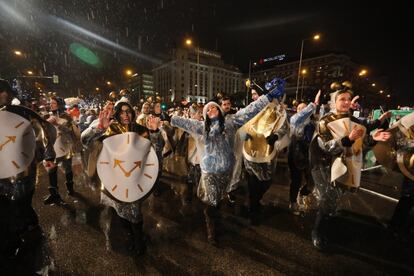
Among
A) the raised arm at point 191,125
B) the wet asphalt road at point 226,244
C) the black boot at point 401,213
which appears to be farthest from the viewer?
the black boot at point 401,213

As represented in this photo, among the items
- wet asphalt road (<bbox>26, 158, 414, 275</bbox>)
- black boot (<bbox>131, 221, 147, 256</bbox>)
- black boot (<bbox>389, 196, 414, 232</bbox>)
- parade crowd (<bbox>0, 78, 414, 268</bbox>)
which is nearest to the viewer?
→ wet asphalt road (<bbox>26, 158, 414, 275</bbox>)

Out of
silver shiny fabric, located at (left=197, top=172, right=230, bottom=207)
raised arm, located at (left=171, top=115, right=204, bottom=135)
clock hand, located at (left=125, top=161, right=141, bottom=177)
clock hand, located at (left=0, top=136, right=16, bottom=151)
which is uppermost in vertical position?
raised arm, located at (left=171, top=115, right=204, bottom=135)

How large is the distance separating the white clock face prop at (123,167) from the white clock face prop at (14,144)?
3.40 ft

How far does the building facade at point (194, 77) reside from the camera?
9465 cm

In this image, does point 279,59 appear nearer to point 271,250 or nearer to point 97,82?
point 97,82

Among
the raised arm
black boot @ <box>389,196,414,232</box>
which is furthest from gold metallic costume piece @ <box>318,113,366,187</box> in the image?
the raised arm

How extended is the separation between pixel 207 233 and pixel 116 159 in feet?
5.77

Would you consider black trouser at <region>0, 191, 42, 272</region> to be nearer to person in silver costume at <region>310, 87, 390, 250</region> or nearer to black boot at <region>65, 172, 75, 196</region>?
black boot at <region>65, 172, 75, 196</region>

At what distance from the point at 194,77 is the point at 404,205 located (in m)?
98.8

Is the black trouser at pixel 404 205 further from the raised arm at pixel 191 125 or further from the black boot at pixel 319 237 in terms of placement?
the raised arm at pixel 191 125

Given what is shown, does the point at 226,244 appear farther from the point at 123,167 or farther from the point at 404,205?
the point at 404,205

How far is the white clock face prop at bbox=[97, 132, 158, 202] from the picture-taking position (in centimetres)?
270

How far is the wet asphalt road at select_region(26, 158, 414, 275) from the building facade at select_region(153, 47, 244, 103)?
85.7 meters

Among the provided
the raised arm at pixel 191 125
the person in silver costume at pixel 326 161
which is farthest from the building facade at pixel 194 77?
the person in silver costume at pixel 326 161
